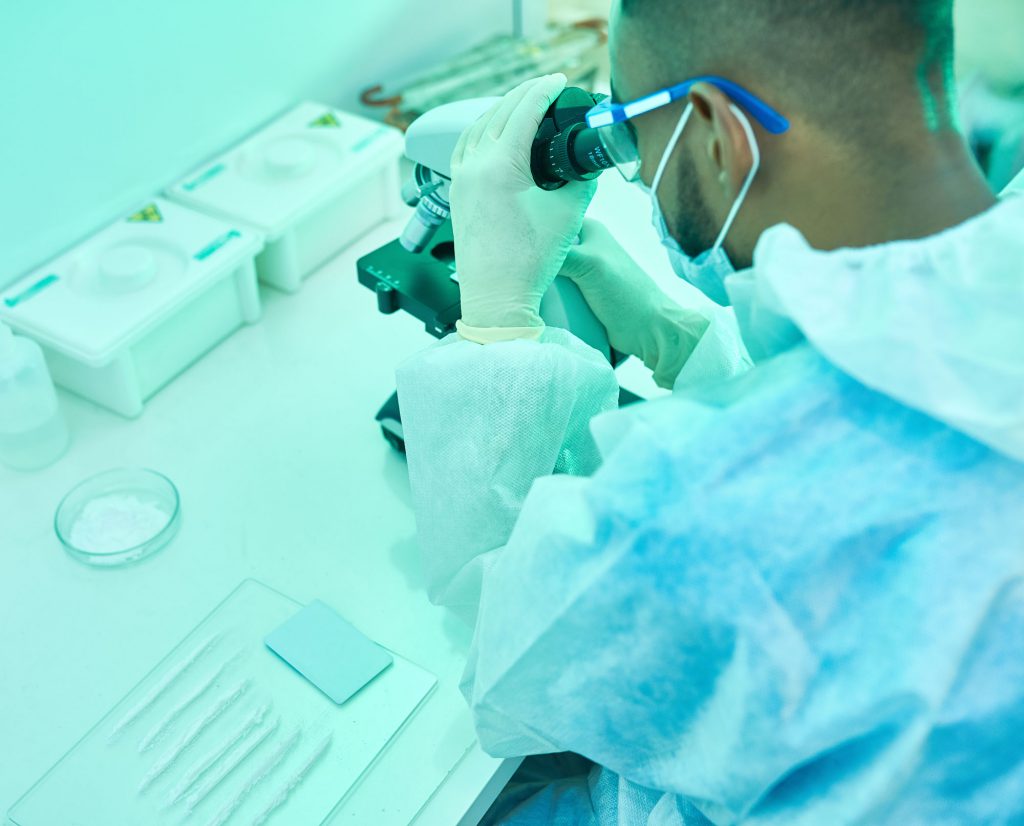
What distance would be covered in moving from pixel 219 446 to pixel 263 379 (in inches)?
6.1

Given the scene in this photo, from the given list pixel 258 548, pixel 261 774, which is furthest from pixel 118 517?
pixel 261 774

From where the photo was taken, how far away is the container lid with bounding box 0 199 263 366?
1.31m

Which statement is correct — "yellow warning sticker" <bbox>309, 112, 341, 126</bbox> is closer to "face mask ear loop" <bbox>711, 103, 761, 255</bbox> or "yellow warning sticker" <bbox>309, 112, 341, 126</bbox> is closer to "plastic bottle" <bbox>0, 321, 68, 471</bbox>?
"plastic bottle" <bbox>0, 321, 68, 471</bbox>

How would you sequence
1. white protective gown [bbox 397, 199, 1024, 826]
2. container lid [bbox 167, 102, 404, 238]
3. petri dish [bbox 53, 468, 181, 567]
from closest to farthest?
1. white protective gown [bbox 397, 199, 1024, 826]
2. petri dish [bbox 53, 468, 181, 567]
3. container lid [bbox 167, 102, 404, 238]

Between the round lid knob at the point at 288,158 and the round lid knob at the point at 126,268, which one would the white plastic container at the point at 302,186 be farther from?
the round lid knob at the point at 126,268

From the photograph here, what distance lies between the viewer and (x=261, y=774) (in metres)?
0.97

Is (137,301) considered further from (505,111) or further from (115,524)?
(505,111)

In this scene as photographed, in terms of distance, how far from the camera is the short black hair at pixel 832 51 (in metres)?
0.77

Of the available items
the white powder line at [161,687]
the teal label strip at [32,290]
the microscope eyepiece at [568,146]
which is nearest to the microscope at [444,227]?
the microscope eyepiece at [568,146]

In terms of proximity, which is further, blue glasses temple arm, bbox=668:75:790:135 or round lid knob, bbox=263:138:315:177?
round lid knob, bbox=263:138:315:177

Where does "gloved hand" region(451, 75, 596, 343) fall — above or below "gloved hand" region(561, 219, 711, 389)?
above

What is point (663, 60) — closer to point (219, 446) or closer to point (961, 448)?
point (961, 448)

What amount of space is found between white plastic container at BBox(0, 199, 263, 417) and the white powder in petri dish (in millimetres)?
187

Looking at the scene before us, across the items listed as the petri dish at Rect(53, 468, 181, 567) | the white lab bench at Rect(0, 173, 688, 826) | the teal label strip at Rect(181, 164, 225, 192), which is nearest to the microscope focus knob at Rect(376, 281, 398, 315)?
the white lab bench at Rect(0, 173, 688, 826)
